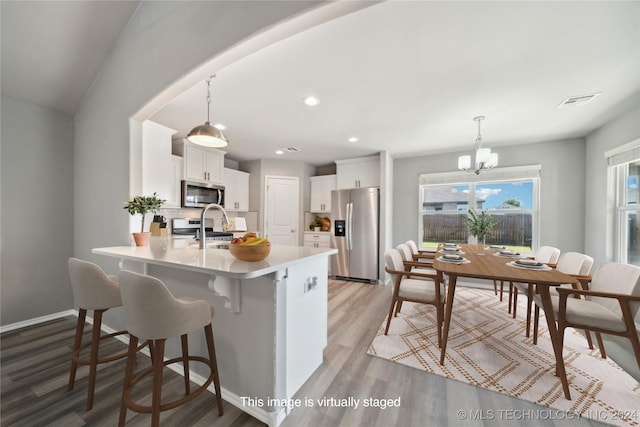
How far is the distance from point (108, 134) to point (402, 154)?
167 inches

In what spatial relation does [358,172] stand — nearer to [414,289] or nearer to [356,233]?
[356,233]

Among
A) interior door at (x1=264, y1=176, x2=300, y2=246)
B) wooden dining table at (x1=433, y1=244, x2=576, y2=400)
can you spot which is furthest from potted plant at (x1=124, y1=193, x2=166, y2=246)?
interior door at (x1=264, y1=176, x2=300, y2=246)

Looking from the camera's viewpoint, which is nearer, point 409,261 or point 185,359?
point 185,359

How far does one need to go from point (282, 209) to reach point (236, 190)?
0.99 m

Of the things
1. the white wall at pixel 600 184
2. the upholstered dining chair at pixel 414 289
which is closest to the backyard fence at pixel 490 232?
the white wall at pixel 600 184

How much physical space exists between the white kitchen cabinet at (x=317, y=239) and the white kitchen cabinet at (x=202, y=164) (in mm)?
2048

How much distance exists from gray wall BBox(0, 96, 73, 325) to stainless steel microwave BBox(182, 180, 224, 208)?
122 cm

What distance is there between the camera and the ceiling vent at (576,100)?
2.28 meters

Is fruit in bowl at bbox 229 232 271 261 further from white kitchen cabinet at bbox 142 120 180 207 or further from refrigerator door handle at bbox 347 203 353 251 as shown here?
refrigerator door handle at bbox 347 203 353 251

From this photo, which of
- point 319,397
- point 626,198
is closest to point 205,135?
point 319,397

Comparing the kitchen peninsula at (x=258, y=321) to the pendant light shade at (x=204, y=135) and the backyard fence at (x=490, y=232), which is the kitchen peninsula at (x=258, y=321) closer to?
the pendant light shade at (x=204, y=135)

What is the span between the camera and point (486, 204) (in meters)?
4.11

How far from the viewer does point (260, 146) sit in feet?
13.2

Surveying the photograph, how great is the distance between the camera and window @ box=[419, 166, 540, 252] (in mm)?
3832
